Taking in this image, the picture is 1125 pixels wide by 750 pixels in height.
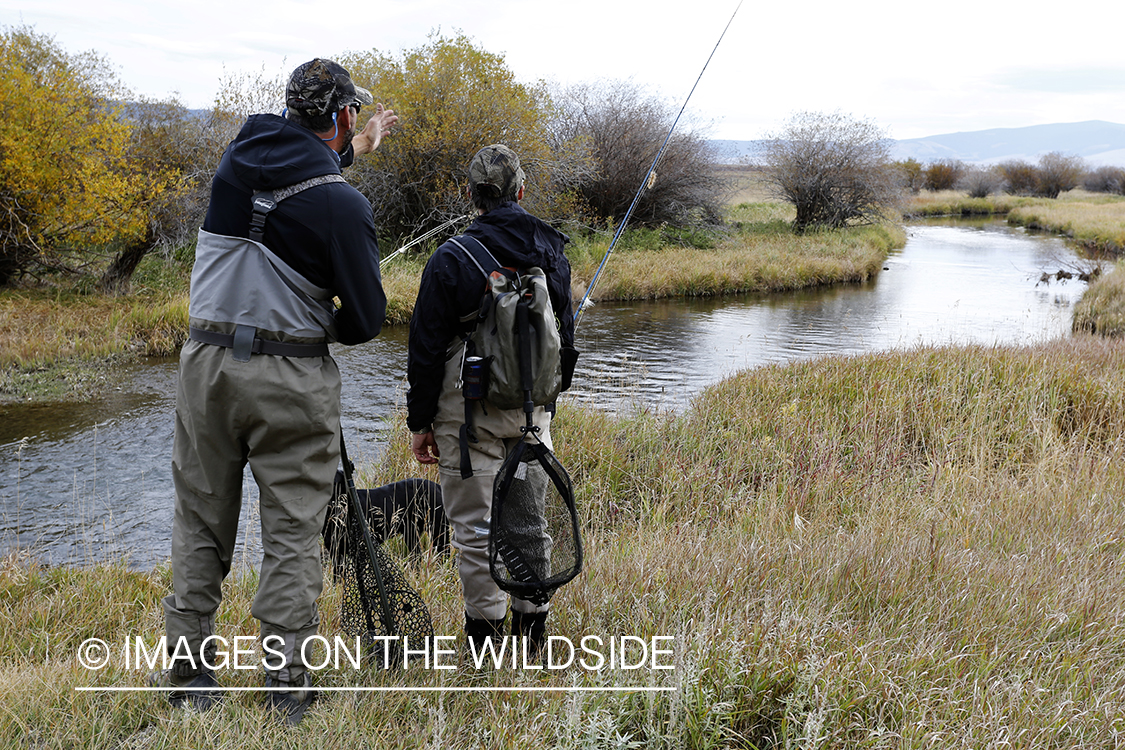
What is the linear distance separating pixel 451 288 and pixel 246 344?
28.1 inches

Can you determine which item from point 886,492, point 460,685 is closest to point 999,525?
point 886,492

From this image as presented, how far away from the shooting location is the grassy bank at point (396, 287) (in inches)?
374

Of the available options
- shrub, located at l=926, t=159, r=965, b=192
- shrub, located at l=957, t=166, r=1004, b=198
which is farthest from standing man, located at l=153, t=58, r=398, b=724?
shrub, located at l=926, t=159, r=965, b=192

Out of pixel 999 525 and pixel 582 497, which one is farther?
pixel 582 497

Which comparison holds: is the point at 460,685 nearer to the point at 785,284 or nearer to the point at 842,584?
the point at 842,584

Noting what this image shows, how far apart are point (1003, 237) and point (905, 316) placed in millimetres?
22641

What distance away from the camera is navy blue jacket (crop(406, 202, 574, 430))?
2695 millimetres

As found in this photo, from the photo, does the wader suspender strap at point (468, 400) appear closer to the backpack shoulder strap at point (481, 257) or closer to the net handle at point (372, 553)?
the backpack shoulder strap at point (481, 257)

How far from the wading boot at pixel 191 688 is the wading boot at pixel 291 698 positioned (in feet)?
0.51

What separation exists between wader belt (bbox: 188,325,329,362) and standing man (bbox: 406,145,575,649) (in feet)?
1.55

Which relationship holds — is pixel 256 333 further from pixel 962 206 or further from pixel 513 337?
pixel 962 206

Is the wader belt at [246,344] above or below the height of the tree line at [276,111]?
below

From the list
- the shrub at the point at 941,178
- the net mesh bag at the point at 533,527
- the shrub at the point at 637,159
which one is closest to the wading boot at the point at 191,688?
the net mesh bag at the point at 533,527

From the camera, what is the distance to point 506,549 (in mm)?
2602
